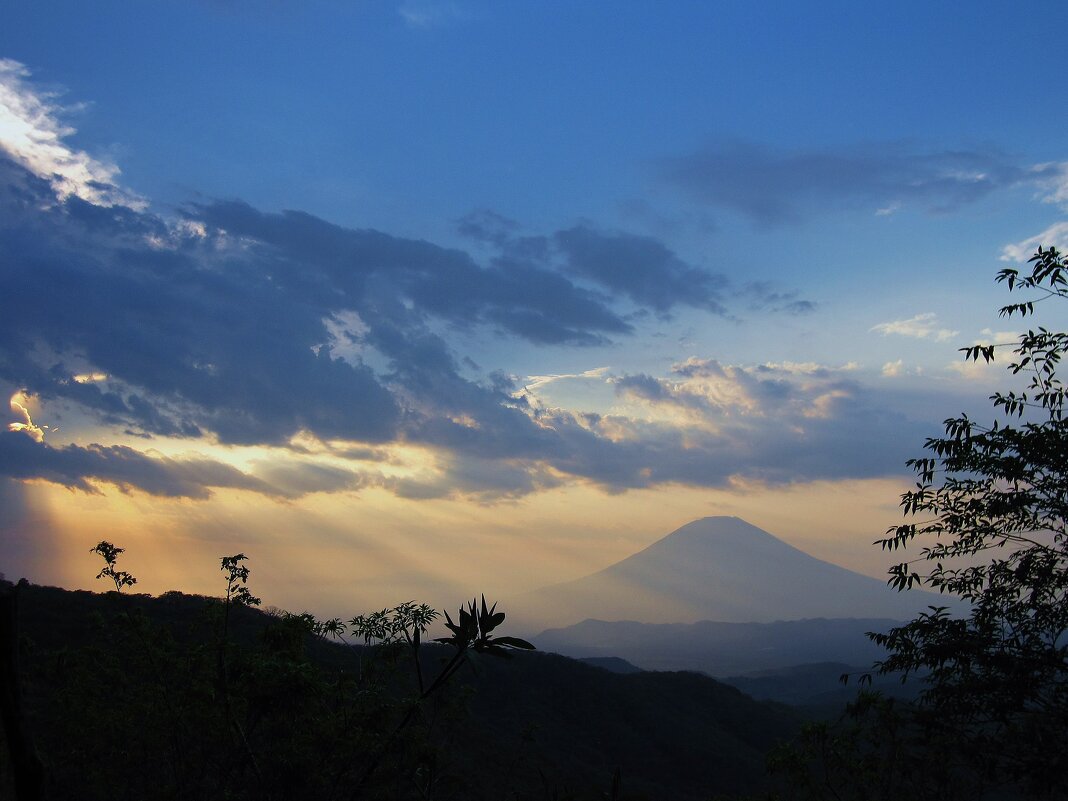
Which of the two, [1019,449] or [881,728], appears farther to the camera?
[881,728]

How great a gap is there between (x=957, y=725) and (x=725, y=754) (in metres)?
44.7

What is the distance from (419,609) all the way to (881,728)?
28.0ft

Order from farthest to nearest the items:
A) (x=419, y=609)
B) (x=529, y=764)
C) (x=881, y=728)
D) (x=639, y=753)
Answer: (x=639, y=753)
(x=529, y=764)
(x=881, y=728)
(x=419, y=609)

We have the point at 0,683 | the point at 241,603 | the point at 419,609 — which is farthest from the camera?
the point at 241,603

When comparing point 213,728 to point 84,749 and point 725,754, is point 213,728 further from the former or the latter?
point 725,754

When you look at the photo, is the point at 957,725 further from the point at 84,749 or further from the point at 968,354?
the point at 84,749

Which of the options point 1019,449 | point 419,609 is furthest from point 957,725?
point 419,609

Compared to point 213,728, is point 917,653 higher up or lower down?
higher up

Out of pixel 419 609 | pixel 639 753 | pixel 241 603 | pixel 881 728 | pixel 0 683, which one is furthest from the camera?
pixel 639 753

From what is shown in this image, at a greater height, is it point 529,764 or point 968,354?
point 968,354

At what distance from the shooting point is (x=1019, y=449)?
34.5 feet

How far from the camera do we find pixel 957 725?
1032 centimetres

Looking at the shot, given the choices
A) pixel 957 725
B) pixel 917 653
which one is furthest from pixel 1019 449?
pixel 957 725

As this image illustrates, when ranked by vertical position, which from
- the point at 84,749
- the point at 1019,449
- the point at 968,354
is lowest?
the point at 84,749
